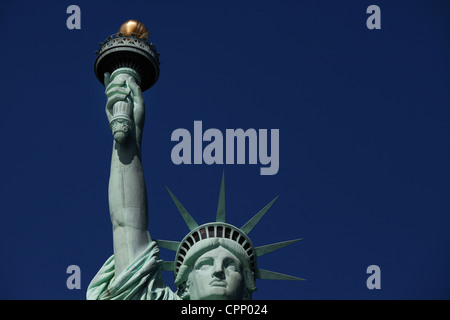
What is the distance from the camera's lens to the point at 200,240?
98.8 ft

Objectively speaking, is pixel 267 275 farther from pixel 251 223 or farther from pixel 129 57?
pixel 129 57

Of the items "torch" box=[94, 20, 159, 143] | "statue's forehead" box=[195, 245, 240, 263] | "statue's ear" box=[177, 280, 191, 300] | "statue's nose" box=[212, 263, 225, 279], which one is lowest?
"statue's ear" box=[177, 280, 191, 300]

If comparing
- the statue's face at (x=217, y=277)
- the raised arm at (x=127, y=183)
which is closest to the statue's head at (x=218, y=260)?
the statue's face at (x=217, y=277)

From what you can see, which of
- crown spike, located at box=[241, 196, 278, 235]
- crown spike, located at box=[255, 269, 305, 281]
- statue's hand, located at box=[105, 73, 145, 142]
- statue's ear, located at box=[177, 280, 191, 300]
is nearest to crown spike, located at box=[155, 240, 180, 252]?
statue's ear, located at box=[177, 280, 191, 300]

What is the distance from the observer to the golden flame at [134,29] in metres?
33.7

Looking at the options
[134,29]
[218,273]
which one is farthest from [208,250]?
[134,29]

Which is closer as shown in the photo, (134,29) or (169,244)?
(169,244)

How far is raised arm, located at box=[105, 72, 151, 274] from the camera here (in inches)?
1177

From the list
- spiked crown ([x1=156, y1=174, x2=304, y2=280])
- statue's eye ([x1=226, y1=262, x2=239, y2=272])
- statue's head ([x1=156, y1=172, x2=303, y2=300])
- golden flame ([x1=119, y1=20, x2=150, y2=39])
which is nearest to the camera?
statue's head ([x1=156, y1=172, x2=303, y2=300])

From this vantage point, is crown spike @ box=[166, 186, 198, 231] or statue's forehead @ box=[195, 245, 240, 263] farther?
crown spike @ box=[166, 186, 198, 231]

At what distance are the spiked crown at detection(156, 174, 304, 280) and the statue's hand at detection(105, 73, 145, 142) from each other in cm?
273

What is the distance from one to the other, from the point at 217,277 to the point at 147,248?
228 cm

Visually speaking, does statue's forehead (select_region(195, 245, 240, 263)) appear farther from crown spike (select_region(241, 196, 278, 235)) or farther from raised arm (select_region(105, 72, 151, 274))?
raised arm (select_region(105, 72, 151, 274))

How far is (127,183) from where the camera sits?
100 feet
